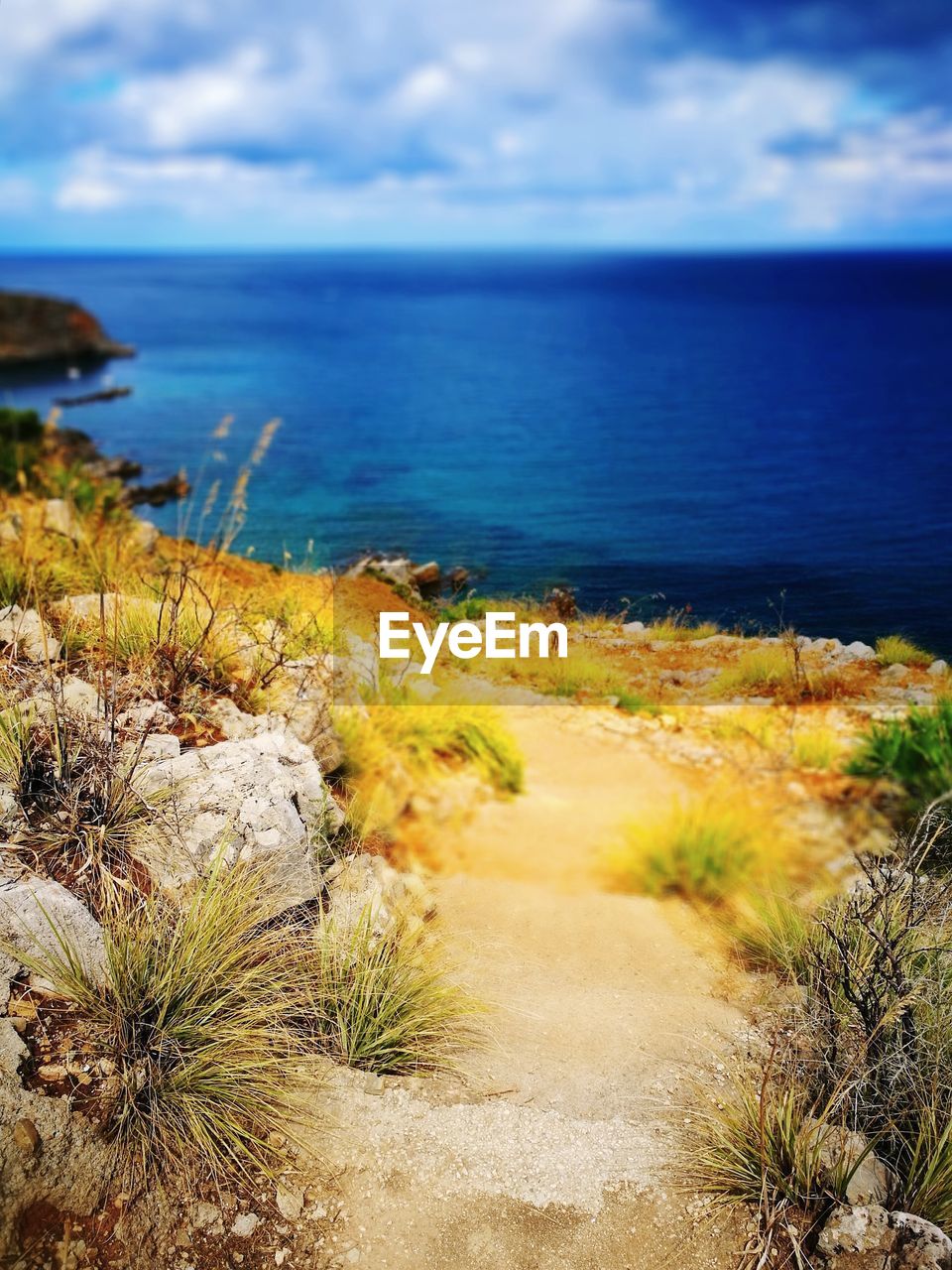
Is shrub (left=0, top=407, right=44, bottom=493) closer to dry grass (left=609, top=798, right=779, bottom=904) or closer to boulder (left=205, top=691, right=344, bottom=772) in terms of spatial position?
boulder (left=205, top=691, right=344, bottom=772)

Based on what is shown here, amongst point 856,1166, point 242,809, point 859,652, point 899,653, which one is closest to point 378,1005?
point 242,809

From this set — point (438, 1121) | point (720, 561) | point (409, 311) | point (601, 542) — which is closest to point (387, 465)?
point (601, 542)

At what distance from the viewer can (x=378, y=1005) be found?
413cm

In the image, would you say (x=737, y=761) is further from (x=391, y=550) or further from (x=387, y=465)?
(x=387, y=465)

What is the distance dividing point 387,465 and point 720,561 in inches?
151

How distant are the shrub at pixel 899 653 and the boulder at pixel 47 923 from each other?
5152 mm

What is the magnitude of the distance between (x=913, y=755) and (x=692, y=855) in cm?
146

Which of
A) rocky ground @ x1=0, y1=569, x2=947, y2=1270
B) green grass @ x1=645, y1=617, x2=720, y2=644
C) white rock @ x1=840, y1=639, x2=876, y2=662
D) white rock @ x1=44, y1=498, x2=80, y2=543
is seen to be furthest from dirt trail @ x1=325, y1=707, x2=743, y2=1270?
white rock @ x1=44, y1=498, x2=80, y2=543

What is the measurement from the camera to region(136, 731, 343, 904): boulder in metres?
4.41

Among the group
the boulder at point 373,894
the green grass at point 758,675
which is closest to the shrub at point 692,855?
the green grass at point 758,675

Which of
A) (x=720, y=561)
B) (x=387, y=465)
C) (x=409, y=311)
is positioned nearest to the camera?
(x=720, y=561)

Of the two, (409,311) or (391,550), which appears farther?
(409,311)

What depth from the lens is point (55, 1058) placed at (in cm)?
356

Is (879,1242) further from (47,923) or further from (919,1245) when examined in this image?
(47,923)
